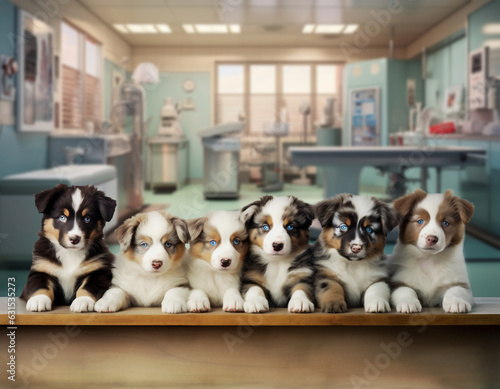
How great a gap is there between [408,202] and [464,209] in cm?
13

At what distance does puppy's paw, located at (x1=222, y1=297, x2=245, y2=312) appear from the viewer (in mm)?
1244

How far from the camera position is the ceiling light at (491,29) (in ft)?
18.5

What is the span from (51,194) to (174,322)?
42 centimetres

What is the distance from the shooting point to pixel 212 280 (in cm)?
131

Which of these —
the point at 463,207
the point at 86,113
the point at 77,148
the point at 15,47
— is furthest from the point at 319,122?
the point at 463,207

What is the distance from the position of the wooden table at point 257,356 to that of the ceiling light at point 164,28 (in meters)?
8.01

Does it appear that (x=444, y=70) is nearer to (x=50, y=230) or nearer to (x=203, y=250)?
(x=203, y=250)

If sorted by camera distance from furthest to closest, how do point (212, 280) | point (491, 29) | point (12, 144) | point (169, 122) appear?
point (169, 122) → point (491, 29) → point (12, 144) → point (212, 280)

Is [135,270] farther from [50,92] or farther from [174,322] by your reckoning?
[50,92]

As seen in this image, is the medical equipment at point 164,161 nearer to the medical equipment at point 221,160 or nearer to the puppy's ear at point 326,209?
the medical equipment at point 221,160

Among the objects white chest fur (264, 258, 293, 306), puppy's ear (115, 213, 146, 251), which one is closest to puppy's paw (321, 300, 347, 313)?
white chest fur (264, 258, 293, 306)

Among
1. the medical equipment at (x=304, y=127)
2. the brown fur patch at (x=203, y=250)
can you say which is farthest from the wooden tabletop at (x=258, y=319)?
the medical equipment at (x=304, y=127)

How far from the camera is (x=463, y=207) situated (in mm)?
1258

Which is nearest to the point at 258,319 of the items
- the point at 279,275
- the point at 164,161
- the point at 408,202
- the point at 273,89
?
the point at 279,275
